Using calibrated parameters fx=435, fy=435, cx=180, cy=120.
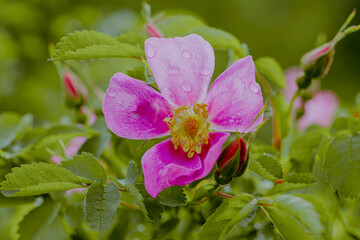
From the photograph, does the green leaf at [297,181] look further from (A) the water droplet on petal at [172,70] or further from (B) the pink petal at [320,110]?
(B) the pink petal at [320,110]

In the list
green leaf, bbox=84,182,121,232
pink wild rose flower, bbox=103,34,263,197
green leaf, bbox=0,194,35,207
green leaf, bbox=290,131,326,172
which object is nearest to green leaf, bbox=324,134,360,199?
green leaf, bbox=290,131,326,172

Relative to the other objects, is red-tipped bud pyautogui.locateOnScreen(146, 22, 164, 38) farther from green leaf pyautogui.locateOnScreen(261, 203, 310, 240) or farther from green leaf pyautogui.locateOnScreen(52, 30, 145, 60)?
green leaf pyautogui.locateOnScreen(261, 203, 310, 240)

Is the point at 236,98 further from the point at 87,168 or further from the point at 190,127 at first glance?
the point at 87,168

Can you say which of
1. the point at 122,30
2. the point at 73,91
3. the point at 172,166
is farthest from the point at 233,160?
the point at 122,30

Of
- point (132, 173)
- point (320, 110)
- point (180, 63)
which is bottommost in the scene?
point (320, 110)

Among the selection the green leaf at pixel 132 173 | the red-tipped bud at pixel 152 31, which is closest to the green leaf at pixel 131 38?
the red-tipped bud at pixel 152 31

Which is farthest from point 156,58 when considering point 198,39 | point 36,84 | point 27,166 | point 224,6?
point 224,6
